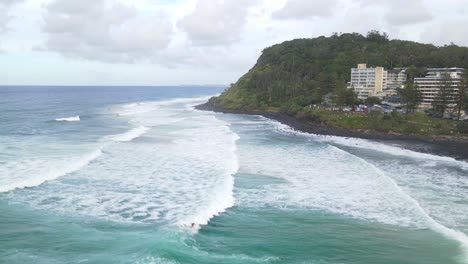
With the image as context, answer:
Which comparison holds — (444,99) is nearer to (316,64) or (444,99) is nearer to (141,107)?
(316,64)

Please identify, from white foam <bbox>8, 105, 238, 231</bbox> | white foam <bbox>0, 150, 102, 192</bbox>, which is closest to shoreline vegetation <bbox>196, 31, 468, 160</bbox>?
white foam <bbox>8, 105, 238, 231</bbox>

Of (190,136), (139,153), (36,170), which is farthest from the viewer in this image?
(190,136)

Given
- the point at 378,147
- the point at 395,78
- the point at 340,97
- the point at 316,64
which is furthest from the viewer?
the point at 316,64

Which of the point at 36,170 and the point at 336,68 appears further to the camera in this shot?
the point at 336,68

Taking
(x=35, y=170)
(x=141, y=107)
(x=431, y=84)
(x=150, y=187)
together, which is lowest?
(x=150, y=187)

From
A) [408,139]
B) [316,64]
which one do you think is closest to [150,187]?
[408,139]

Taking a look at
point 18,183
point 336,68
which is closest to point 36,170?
point 18,183

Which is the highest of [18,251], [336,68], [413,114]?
[336,68]

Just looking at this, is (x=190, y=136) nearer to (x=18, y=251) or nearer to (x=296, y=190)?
(x=296, y=190)
